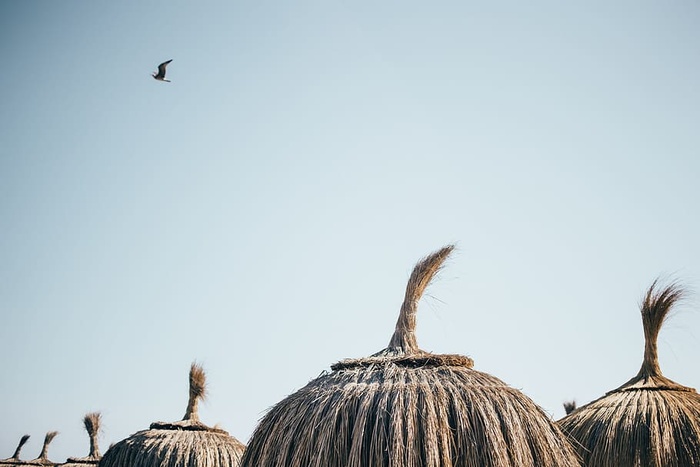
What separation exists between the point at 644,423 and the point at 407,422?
205 inches

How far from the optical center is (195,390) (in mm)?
13562

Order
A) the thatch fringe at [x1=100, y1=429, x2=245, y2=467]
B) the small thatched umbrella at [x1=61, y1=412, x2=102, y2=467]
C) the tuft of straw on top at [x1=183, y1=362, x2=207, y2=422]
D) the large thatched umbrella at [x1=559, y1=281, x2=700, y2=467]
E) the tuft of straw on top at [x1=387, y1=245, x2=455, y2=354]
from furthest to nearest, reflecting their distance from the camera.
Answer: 1. the small thatched umbrella at [x1=61, y1=412, x2=102, y2=467]
2. the tuft of straw on top at [x1=183, y1=362, x2=207, y2=422]
3. the thatch fringe at [x1=100, y1=429, x2=245, y2=467]
4. the large thatched umbrella at [x1=559, y1=281, x2=700, y2=467]
5. the tuft of straw on top at [x1=387, y1=245, x2=455, y2=354]

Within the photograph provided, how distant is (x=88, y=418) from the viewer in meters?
18.4

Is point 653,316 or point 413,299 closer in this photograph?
point 413,299

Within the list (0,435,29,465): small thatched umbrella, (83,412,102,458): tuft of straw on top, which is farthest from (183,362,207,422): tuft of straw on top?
(0,435,29,465): small thatched umbrella

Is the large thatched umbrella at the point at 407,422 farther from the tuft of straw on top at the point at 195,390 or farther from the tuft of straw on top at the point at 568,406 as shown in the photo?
the tuft of straw on top at the point at 568,406

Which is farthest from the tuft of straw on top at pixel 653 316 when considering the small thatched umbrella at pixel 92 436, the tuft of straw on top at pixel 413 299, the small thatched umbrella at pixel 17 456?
the small thatched umbrella at pixel 17 456

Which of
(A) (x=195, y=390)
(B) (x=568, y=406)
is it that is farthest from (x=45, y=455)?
(B) (x=568, y=406)

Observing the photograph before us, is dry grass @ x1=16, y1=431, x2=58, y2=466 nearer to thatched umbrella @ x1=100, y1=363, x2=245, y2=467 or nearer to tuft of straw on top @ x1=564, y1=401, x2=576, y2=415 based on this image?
thatched umbrella @ x1=100, y1=363, x2=245, y2=467

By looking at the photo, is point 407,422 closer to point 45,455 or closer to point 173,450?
point 173,450

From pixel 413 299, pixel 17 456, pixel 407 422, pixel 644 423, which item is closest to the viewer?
pixel 407 422

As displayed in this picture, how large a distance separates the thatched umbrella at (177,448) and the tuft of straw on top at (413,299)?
20.5 feet

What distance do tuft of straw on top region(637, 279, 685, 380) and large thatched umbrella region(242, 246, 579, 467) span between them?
5298mm

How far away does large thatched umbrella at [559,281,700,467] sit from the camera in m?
8.57
